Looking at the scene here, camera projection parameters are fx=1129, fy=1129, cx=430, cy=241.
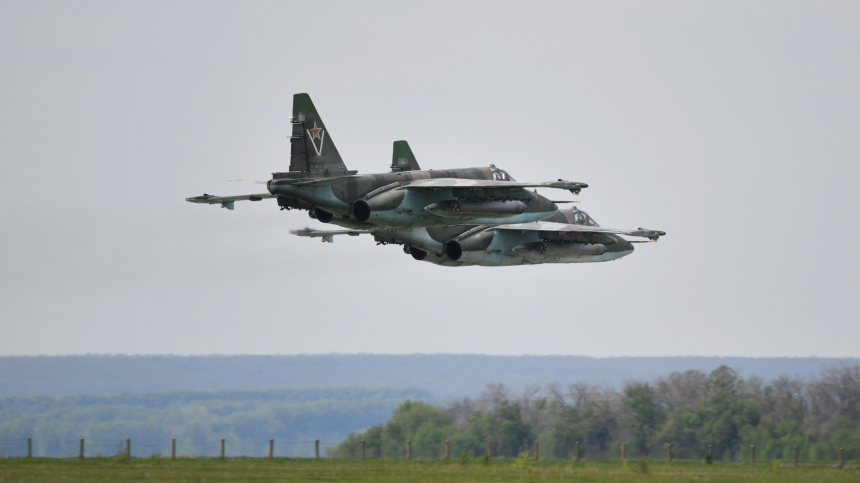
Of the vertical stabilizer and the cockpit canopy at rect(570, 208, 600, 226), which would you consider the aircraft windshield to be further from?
the vertical stabilizer

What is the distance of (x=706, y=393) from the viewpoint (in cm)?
9581

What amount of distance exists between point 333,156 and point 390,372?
109 m

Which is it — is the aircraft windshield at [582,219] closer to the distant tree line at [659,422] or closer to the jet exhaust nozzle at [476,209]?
the jet exhaust nozzle at [476,209]

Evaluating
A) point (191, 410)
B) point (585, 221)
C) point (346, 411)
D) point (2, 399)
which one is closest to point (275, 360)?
point (346, 411)

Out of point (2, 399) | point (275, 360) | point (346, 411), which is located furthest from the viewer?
point (275, 360)

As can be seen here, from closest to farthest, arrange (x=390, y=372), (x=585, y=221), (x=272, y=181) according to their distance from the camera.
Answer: (x=272, y=181)
(x=585, y=221)
(x=390, y=372)

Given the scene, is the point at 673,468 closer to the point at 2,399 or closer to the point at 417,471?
the point at 417,471

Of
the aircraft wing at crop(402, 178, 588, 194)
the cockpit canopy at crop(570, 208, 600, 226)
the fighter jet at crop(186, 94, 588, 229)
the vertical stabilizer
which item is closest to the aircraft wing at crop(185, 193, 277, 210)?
the fighter jet at crop(186, 94, 588, 229)

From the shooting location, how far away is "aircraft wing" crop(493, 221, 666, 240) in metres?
49.9

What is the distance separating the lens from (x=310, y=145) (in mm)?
40219

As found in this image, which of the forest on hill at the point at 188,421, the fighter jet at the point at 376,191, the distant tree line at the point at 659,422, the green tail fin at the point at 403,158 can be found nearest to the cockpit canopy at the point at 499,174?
the fighter jet at the point at 376,191

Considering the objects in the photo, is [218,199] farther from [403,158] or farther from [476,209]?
[476,209]

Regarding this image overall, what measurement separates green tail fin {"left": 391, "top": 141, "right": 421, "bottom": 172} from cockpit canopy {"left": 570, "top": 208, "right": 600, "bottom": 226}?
10431 mm

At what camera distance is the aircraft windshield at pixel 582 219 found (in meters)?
53.2
